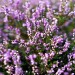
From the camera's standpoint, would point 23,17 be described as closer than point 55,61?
No

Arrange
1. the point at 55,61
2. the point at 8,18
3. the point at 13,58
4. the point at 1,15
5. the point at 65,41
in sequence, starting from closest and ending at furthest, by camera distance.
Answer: the point at 13,58, the point at 55,61, the point at 65,41, the point at 8,18, the point at 1,15

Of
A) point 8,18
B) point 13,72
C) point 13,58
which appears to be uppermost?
point 8,18

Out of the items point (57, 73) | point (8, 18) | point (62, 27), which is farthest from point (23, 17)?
point (57, 73)

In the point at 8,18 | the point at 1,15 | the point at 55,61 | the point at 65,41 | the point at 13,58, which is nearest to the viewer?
the point at 13,58

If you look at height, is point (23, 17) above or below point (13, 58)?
above

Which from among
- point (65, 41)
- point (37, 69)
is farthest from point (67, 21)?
point (37, 69)

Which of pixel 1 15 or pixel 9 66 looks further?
pixel 1 15

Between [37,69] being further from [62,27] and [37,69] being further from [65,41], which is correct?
[62,27]

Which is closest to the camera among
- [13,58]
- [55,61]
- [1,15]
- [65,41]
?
[13,58]

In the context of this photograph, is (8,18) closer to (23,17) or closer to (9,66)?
(23,17)
